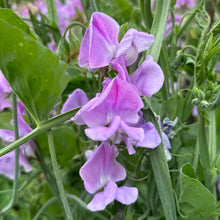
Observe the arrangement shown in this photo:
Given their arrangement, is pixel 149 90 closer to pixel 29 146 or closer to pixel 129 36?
pixel 129 36

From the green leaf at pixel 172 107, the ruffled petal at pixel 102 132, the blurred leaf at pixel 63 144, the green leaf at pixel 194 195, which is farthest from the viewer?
the blurred leaf at pixel 63 144

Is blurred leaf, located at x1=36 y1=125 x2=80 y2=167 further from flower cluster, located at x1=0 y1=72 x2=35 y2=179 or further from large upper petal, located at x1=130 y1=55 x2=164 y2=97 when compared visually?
large upper petal, located at x1=130 y1=55 x2=164 y2=97

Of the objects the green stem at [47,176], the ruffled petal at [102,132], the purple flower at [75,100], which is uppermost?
the ruffled petal at [102,132]

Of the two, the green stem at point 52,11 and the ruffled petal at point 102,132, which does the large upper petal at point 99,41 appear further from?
the green stem at point 52,11

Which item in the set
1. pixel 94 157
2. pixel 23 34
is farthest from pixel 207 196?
pixel 23 34

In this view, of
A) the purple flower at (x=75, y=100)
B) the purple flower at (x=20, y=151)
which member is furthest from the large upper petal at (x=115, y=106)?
the purple flower at (x=20, y=151)

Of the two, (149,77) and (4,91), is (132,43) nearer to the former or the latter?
(149,77)

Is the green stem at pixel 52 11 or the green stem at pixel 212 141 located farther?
the green stem at pixel 52 11
